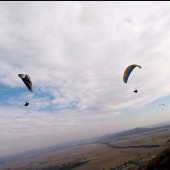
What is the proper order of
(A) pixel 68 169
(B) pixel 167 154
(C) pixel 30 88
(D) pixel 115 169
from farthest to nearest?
(A) pixel 68 169
(D) pixel 115 169
(B) pixel 167 154
(C) pixel 30 88

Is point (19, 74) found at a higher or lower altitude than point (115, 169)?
higher

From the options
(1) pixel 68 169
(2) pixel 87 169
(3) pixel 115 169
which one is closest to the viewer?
(3) pixel 115 169

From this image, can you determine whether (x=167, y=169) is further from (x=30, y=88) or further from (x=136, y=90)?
(x=30, y=88)

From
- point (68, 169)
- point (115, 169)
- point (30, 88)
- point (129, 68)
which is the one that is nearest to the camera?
point (30, 88)

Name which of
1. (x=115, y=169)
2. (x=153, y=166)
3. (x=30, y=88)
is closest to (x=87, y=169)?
(x=115, y=169)

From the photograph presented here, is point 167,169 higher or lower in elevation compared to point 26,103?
lower

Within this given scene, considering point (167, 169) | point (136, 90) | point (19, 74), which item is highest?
point (19, 74)

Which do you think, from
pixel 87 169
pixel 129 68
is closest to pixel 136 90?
pixel 129 68

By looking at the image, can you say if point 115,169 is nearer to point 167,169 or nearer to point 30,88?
point 167,169

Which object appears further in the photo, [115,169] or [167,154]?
[115,169]
